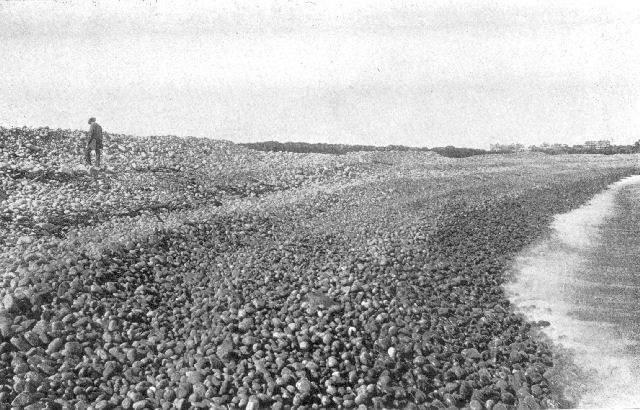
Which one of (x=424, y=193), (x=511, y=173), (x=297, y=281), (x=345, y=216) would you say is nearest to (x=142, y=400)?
(x=297, y=281)

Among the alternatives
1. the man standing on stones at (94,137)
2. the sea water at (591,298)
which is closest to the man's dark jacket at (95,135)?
the man standing on stones at (94,137)

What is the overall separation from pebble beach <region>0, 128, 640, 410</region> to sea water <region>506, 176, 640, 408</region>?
56cm

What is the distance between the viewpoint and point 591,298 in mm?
13211

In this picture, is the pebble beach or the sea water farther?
the sea water

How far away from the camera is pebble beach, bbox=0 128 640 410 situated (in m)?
8.76

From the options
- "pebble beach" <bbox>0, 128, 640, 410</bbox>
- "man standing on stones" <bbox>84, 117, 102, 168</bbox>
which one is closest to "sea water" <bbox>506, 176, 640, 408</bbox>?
"pebble beach" <bbox>0, 128, 640, 410</bbox>

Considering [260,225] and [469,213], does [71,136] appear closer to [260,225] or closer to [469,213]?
Answer: [260,225]

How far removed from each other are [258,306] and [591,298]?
8113mm

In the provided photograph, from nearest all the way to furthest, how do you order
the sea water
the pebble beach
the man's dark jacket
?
the pebble beach < the sea water < the man's dark jacket

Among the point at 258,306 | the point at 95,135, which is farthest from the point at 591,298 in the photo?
the point at 95,135

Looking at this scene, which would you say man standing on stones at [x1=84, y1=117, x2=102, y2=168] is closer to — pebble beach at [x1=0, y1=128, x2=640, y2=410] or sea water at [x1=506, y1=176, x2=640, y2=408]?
pebble beach at [x1=0, y1=128, x2=640, y2=410]

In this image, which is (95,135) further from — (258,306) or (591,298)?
(591,298)

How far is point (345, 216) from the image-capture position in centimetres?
1856

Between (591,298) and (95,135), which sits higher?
(95,135)
